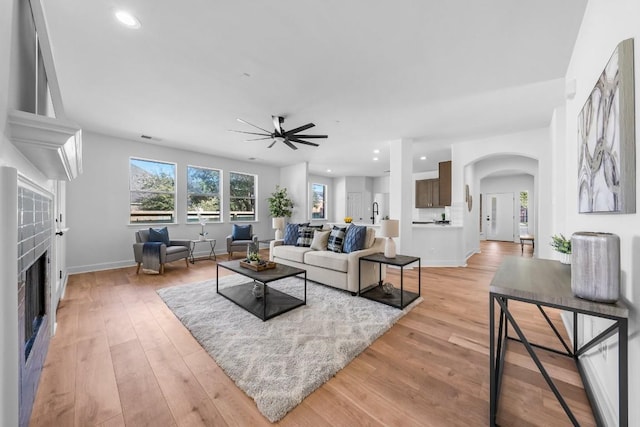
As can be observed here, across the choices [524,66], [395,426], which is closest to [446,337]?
[395,426]

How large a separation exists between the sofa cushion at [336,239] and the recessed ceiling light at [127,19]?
317 centimetres

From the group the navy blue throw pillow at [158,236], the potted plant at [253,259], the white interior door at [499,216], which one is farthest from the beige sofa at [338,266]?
the white interior door at [499,216]

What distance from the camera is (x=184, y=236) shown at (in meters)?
5.91

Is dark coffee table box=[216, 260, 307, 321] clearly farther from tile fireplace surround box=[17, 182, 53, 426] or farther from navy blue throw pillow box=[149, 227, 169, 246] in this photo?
navy blue throw pillow box=[149, 227, 169, 246]

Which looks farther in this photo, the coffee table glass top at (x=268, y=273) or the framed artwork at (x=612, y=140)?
the coffee table glass top at (x=268, y=273)

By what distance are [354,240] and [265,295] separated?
5.36ft

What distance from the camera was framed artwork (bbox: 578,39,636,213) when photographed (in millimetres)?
1047

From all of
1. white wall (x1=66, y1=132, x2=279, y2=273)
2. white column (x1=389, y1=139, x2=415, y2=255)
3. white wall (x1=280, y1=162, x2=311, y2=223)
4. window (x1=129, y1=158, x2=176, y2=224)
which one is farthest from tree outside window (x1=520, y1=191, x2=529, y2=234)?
window (x1=129, y1=158, x2=176, y2=224)

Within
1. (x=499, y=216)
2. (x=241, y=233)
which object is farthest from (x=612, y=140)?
(x=499, y=216)

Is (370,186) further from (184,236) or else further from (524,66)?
(524,66)

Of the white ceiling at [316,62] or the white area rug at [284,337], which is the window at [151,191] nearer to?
the white ceiling at [316,62]

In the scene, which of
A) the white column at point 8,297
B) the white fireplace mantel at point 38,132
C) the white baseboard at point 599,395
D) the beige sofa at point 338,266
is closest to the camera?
the white column at point 8,297

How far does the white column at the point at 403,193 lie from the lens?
489 centimetres

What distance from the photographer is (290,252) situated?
4.21 meters
